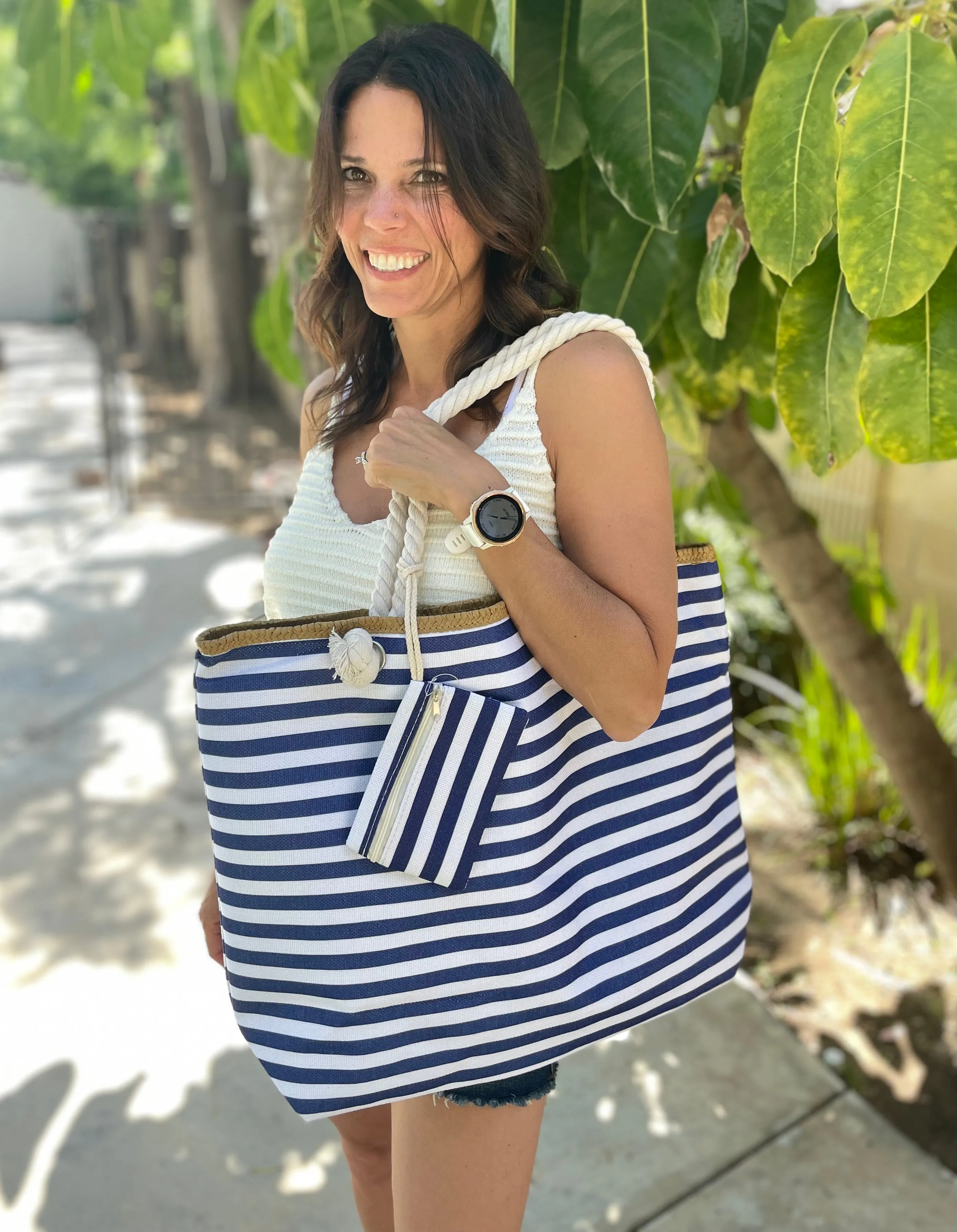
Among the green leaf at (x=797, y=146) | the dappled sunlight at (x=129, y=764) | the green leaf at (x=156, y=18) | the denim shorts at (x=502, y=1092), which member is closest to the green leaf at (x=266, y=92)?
the green leaf at (x=156, y=18)

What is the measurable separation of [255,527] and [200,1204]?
5772 millimetres

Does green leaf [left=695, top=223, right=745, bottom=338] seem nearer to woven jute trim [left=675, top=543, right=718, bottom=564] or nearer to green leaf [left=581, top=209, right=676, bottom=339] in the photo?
green leaf [left=581, top=209, right=676, bottom=339]

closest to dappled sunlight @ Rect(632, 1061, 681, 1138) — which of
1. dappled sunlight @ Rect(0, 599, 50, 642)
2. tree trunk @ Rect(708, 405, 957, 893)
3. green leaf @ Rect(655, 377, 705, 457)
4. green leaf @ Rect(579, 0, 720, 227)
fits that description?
tree trunk @ Rect(708, 405, 957, 893)

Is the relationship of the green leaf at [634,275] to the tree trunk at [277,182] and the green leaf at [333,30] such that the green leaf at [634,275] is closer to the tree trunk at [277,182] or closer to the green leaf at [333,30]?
the green leaf at [333,30]

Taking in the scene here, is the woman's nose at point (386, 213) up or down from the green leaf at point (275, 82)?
down

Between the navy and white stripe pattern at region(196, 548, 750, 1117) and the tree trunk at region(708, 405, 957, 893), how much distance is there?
108cm

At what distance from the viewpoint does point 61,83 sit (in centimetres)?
243

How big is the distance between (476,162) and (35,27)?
1.42 metres

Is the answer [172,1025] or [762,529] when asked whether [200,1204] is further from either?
[762,529]

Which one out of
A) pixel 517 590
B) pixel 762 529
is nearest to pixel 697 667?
pixel 517 590

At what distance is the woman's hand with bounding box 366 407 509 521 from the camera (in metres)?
1.24

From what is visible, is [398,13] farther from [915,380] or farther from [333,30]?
[915,380]

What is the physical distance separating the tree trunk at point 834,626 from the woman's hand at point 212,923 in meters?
1.26

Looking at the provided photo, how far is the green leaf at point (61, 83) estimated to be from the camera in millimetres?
2395
